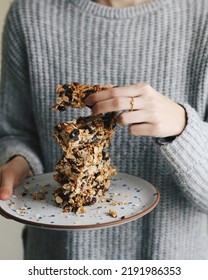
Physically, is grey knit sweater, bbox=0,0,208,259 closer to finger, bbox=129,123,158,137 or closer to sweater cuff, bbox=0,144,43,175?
sweater cuff, bbox=0,144,43,175

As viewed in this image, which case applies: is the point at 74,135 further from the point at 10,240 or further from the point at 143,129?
the point at 10,240

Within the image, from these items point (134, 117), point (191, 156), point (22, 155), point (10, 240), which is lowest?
point (10, 240)

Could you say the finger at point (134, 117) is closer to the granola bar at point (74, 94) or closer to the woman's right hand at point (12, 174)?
the granola bar at point (74, 94)

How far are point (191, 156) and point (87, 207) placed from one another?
220 millimetres

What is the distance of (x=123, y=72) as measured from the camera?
1108mm

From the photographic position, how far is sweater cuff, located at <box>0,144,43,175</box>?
115 centimetres

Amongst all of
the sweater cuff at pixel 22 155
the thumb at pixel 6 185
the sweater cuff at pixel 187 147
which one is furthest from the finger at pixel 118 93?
the sweater cuff at pixel 22 155

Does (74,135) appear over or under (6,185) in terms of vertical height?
over

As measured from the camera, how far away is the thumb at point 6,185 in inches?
35.7

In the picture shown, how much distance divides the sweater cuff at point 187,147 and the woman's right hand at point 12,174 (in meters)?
0.31

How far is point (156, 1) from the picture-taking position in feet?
3.56

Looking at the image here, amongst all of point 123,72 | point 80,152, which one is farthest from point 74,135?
point 123,72
